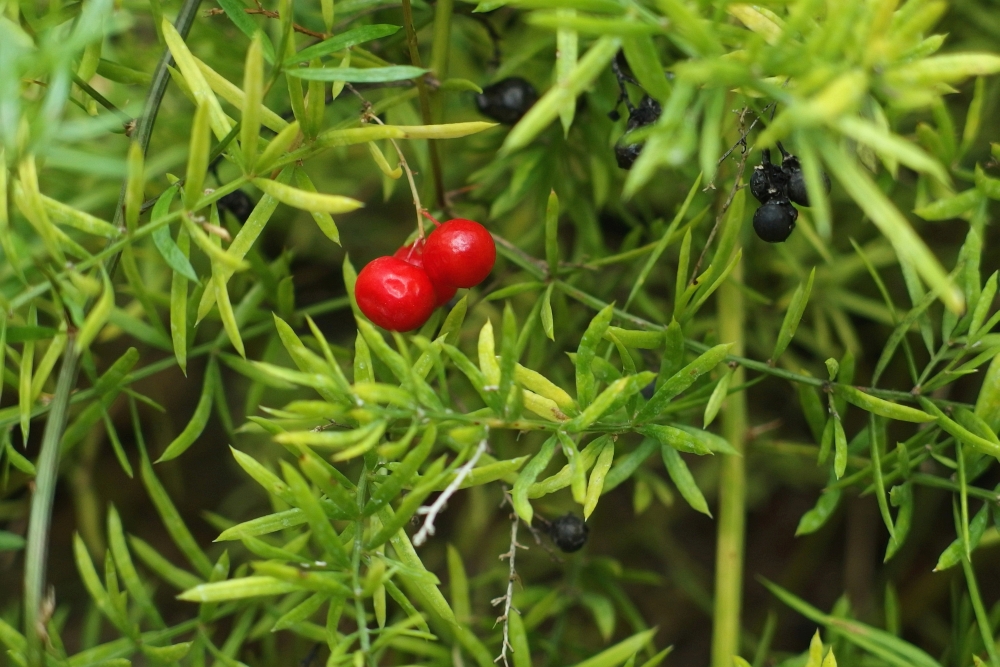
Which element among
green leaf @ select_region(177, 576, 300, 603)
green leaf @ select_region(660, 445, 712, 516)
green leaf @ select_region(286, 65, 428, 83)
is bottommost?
green leaf @ select_region(660, 445, 712, 516)

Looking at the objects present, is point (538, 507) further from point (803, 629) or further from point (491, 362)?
point (803, 629)

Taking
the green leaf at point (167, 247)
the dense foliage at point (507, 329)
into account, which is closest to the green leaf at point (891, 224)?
the dense foliage at point (507, 329)

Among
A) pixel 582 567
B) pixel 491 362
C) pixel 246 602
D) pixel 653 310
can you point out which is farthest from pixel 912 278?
pixel 246 602

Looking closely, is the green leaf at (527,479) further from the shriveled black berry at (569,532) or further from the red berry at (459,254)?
the shriveled black berry at (569,532)

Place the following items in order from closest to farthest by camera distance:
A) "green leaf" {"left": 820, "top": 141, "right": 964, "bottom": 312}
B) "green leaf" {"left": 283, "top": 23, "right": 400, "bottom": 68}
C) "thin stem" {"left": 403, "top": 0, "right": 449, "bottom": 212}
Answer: "green leaf" {"left": 820, "top": 141, "right": 964, "bottom": 312} → "green leaf" {"left": 283, "top": 23, "right": 400, "bottom": 68} → "thin stem" {"left": 403, "top": 0, "right": 449, "bottom": 212}

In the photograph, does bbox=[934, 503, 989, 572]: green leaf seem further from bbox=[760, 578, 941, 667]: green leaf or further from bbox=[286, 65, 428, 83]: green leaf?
bbox=[286, 65, 428, 83]: green leaf

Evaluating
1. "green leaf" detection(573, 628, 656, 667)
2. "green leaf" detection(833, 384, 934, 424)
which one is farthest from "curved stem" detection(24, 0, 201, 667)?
"green leaf" detection(833, 384, 934, 424)
